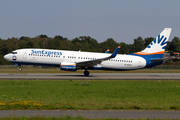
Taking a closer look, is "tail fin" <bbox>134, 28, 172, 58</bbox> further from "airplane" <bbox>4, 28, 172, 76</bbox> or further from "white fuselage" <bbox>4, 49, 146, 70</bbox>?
"white fuselage" <bbox>4, 49, 146, 70</bbox>

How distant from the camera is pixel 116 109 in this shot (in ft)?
41.9

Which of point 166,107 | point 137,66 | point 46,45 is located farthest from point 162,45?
point 46,45

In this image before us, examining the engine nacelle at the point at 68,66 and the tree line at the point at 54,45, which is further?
the tree line at the point at 54,45

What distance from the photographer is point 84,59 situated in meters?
37.3

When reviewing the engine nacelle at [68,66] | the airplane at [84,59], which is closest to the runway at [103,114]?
the airplane at [84,59]

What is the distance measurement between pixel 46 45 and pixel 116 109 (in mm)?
84536

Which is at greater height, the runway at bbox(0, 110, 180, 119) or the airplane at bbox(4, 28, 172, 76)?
the airplane at bbox(4, 28, 172, 76)

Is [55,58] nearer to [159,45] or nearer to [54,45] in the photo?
[159,45]

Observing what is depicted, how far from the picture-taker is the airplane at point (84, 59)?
118 feet

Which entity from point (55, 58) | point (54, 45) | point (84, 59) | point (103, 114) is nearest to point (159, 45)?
point (84, 59)

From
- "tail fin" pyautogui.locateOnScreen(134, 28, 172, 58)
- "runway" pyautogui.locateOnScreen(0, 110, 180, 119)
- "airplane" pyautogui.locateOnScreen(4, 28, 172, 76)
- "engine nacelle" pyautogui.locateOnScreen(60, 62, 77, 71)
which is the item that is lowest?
"runway" pyautogui.locateOnScreen(0, 110, 180, 119)

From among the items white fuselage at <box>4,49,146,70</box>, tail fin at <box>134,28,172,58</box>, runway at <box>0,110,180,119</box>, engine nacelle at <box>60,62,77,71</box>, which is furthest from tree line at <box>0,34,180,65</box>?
runway at <box>0,110,180,119</box>

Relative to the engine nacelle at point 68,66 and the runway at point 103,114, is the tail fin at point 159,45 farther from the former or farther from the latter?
the runway at point 103,114

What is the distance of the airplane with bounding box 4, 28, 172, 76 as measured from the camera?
35.9m
